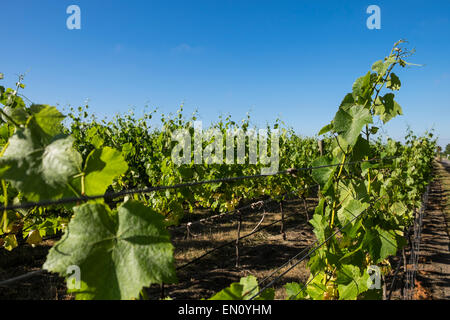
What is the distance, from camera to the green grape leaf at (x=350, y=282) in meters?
1.59

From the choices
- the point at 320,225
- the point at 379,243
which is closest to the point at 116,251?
the point at 320,225

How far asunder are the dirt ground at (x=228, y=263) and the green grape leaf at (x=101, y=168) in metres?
2.59

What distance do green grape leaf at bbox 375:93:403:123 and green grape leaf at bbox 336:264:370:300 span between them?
98cm

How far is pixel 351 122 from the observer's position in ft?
5.23

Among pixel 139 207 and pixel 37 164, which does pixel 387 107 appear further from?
pixel 37 164

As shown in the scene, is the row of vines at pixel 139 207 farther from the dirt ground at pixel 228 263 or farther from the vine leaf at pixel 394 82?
the dirt ground at pixel 228 263

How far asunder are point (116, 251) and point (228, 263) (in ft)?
16.6

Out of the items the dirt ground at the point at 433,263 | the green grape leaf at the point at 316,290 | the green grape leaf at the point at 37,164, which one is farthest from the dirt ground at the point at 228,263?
the green grape leaf at the point at 37,164

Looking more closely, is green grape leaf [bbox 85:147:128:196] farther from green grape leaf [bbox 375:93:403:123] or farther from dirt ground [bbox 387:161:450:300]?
dirt ground [bbox 387:161:450:300]

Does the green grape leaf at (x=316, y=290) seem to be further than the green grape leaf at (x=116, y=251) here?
Yes

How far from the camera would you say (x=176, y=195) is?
121 inches

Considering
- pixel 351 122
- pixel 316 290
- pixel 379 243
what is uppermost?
pixel 351 122
